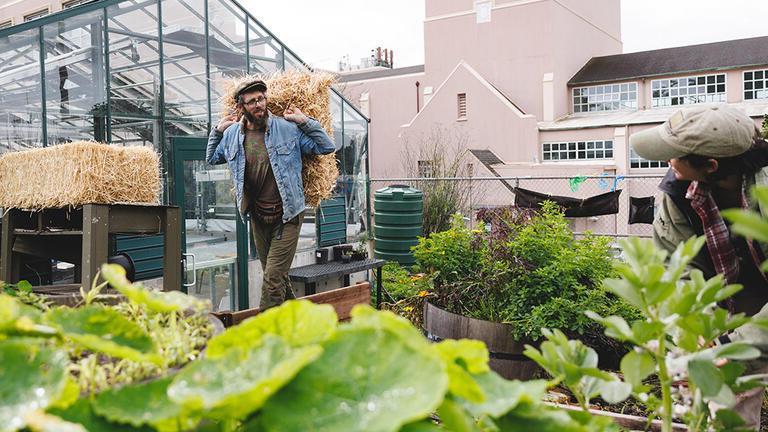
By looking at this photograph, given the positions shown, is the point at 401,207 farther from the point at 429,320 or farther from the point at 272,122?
the point at 429,320

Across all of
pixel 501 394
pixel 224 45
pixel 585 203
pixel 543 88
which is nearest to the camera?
pixel 501 394

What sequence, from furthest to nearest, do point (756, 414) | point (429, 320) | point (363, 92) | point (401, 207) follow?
point (363, 92) → point (401, 207) → point (429, 320) → point (756, 414)

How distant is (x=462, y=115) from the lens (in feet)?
87.0

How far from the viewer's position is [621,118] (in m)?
23.8

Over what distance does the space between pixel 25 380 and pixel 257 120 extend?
14.6 feet

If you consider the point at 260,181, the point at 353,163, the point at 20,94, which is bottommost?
the point at 260,181

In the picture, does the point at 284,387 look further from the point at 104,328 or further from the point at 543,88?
the point at 543,88

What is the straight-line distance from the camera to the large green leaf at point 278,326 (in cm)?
53

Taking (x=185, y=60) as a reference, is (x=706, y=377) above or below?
below

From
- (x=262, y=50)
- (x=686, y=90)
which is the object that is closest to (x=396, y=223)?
(x=262, y=50)

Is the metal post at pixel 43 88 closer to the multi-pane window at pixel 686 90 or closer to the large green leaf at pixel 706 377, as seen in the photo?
the large green leaf at pixel 706 377

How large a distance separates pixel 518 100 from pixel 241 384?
27577mm

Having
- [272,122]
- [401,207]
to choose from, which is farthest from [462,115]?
[272,122]

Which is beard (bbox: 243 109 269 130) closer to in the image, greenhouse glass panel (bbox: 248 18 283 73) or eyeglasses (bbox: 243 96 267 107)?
eyeglasses (bbox: 243 96 267 107)
